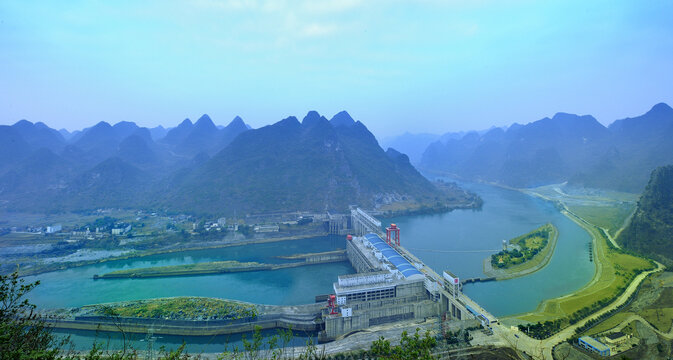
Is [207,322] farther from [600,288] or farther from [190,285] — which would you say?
[600,288]

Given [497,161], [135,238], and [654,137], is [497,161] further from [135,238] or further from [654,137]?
[135,238]

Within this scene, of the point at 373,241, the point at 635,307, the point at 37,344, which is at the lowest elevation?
the point at 635,307

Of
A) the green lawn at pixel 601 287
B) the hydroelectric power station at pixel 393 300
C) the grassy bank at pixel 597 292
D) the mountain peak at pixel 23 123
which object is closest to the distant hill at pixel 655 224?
the grassy bank at pixel 597 292

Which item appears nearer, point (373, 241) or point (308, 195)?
point (373, 241)

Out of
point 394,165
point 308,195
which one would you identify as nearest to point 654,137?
point 394,165

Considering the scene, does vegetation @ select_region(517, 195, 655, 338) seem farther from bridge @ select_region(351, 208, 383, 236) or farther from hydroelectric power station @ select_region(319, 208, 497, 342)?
bridge @ select_region(351, 208, 383, 236)

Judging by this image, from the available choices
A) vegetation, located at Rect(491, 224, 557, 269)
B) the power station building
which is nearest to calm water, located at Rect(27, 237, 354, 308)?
the power station building
